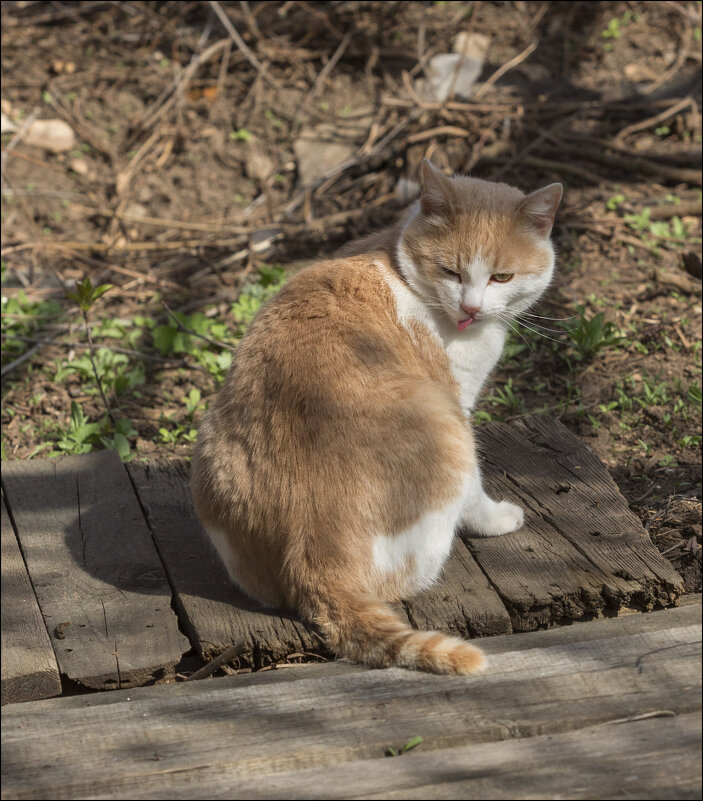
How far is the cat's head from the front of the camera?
2.95 meters

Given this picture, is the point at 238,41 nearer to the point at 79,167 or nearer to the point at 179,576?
the point at 79,167

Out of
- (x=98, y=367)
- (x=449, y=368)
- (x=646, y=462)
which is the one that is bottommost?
(x=98, y=367)

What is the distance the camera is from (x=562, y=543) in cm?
302

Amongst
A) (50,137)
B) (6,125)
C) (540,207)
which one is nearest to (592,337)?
(540,207)

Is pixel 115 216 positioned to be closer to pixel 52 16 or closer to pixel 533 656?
pixel 52 16

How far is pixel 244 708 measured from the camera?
2223 mm

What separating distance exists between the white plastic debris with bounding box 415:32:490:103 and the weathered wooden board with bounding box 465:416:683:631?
13.7 ft

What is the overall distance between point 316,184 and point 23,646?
15.8 ft

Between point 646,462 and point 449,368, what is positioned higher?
point 449,368

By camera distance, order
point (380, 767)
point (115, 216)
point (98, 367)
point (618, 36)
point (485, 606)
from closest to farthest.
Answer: point (380, 767), point (485, 606), point (98, 367), point (115, 216), point (618, 36)

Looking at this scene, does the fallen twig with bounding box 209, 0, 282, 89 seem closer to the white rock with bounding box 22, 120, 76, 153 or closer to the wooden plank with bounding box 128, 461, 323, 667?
the white rock with bounding box 22, 120, 76, 153

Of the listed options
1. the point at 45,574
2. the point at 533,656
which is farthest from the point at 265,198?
the point at 533,656

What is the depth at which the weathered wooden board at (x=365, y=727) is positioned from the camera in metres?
1.99

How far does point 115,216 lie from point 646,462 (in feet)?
13.9
